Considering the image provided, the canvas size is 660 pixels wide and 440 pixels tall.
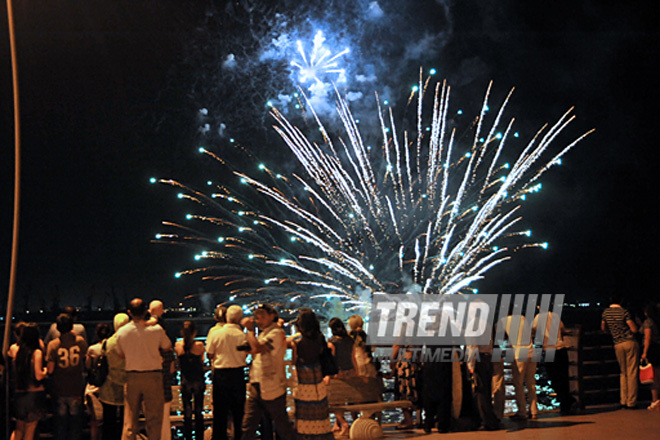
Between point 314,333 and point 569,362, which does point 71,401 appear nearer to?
point 314,333

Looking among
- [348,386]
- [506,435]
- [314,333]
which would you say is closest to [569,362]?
[506,435]

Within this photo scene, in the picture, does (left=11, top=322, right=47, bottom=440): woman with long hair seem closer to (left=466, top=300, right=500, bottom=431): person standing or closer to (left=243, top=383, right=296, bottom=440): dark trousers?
(left=243, top=383, right=296, bottom=440): dark trousers

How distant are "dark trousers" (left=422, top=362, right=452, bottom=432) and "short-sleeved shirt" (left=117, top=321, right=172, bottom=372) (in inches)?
163

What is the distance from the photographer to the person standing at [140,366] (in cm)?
862

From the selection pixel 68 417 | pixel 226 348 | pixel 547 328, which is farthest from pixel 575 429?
pixel 68 417

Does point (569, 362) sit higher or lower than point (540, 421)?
higher

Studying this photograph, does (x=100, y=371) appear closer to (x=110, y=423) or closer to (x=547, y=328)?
(x=110, y=423)

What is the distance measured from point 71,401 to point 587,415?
807 centimetres

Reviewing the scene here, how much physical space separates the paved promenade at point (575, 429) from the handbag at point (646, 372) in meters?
0.52

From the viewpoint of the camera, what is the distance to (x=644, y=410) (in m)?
12.0

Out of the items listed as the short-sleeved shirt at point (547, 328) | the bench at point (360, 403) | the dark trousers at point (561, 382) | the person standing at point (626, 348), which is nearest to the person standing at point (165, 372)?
the bench at point (360, 403)

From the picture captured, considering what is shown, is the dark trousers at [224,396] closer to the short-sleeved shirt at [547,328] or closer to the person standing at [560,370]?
the short-sleeved shirt at [547,328]

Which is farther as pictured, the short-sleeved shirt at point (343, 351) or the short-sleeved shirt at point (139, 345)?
the short-sleeved shirt at point (343, 351)

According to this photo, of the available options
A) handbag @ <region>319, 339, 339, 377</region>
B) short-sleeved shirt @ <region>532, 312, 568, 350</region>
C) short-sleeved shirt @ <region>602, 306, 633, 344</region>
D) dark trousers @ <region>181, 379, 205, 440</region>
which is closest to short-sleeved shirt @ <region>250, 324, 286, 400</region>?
handbag @ <region>319, 339, 339, 377</region>
